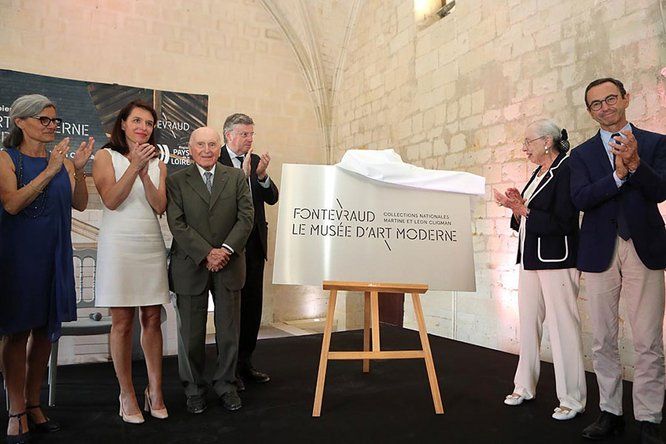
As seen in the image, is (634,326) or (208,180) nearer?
(634,326)

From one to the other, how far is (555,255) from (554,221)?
18cm

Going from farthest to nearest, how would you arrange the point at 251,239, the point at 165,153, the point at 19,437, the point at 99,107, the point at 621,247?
the point at 165,153 → the point at 99,107 → the point at 251,239 → the point at 621,247 → the point at 19,437

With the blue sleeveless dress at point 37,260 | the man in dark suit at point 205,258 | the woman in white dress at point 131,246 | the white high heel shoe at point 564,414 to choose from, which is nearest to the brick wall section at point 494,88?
the white high heel shoe at point 564,414

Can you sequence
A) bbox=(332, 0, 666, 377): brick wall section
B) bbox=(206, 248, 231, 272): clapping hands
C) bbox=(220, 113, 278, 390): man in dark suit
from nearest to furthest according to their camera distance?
bbox=(206, 248, 231, 272): clapping hands → bbox=(220, 113, 278, 390): man in dark suit → bbox=(332, 0, 666, 377): brick wall section

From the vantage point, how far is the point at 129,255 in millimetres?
2436

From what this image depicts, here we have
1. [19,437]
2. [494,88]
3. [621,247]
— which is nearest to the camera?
[19,437]

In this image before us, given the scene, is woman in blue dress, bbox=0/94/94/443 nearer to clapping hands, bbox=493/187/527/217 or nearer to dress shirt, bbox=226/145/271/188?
dress shirt, bbox=226/145/271/188

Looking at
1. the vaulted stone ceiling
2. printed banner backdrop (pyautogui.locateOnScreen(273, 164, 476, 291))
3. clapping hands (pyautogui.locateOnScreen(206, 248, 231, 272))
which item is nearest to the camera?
clapping hands (pyautogui.locateOnScreen(206, 248, 231, 272))

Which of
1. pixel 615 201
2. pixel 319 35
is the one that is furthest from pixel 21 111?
pixel 319 35

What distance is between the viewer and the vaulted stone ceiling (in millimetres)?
7168

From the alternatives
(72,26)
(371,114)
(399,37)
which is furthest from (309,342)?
(72,26)

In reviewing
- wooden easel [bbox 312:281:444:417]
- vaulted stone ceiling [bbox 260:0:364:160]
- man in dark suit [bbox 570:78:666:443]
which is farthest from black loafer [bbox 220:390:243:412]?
vaulted stone ceiling [bbox 260:0:364:160]

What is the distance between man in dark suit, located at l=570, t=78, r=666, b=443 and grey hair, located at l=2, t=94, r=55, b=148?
2.59m

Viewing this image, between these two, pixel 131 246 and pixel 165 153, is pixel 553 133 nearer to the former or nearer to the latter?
pixel 131 246
